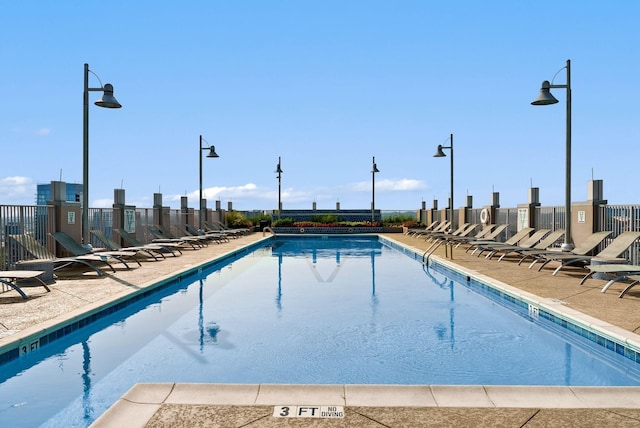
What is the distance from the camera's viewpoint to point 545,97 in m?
10.9

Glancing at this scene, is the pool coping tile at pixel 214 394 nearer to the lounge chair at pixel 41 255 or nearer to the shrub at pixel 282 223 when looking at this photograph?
the lounge chair at pixel 41 255

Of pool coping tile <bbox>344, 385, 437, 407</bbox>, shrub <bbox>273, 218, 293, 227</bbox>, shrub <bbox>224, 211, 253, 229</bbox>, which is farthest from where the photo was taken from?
shrub <bbox>273, 218, 293, 227</bbox>

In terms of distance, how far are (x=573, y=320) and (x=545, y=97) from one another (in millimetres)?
6561

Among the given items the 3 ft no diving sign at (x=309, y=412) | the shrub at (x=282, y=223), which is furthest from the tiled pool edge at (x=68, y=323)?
the shrub at (x=282, y=223)

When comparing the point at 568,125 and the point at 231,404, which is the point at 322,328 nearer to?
the point at 231,404

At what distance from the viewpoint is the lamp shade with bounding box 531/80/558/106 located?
10883 millimetres

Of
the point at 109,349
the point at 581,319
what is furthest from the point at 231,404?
the point at 581,319

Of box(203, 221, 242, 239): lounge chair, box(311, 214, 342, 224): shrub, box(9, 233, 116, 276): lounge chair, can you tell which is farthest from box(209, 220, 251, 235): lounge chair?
box(9, 233, 116, 276): lounge chair

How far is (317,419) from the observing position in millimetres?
3117

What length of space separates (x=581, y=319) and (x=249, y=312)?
14.5 ft

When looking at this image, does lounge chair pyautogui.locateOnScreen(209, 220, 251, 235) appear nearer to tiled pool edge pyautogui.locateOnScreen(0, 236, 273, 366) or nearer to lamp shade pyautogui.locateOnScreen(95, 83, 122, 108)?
lamp shade pyautogui.locateOnScreen(95, 83, 122, 108)

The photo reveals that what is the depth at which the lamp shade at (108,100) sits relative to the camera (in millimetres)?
9859

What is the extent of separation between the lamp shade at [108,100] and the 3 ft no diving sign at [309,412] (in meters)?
8.38

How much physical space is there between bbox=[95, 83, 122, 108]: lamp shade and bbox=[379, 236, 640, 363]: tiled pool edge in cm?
786
